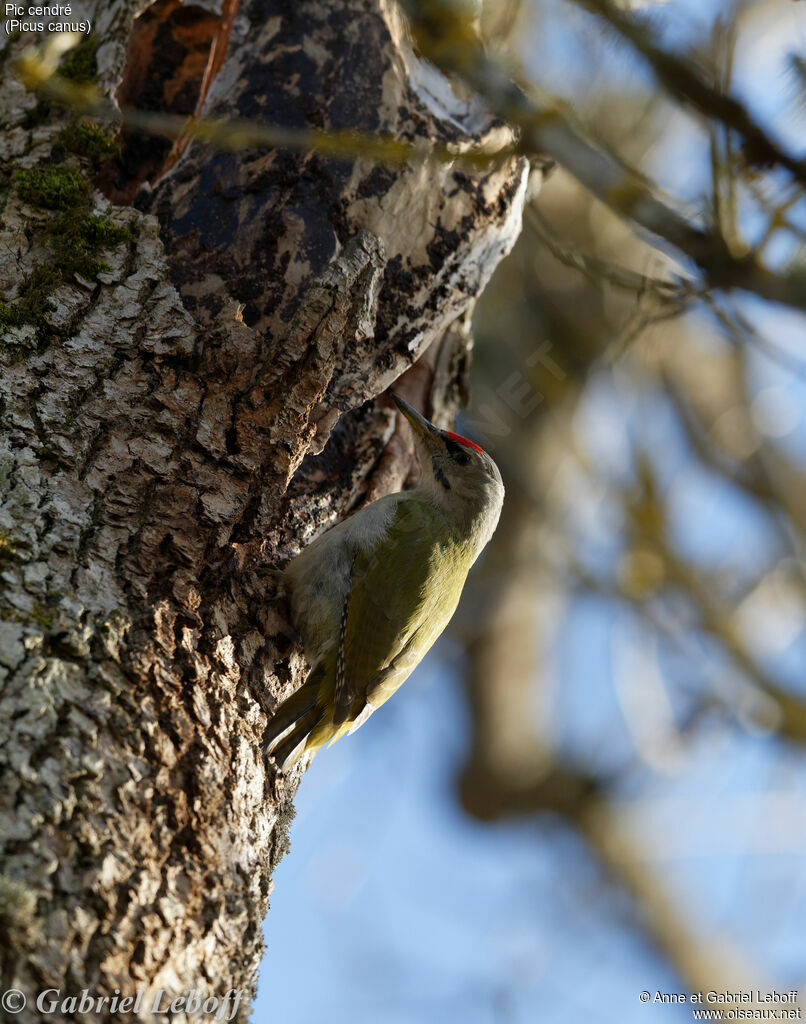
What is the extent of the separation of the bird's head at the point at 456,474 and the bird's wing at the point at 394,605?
378 mm

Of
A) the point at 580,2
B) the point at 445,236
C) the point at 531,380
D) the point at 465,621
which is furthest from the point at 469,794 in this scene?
the point at 580,2

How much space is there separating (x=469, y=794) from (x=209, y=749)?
6.77 meters

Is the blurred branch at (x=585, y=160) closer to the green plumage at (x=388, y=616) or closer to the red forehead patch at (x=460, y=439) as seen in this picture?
the green plumage at (x=388, y=616)

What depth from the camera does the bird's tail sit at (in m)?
2.97

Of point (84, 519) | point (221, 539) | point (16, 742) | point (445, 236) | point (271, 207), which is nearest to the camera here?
point (16, 742)

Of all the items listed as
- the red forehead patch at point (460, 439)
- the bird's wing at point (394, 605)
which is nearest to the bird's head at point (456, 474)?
the red forehead patch at point (460, 439)

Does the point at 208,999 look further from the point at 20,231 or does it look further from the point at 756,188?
the point at 20,231

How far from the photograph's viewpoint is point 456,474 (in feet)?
15.7

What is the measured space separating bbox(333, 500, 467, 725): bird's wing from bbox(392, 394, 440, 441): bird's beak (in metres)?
0.38

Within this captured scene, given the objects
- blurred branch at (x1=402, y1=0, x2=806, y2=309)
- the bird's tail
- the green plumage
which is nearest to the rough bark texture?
the bird's tail

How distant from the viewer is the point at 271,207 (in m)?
3.32

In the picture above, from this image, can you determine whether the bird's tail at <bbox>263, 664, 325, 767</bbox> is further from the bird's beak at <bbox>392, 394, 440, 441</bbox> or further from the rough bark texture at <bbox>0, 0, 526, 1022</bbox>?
the bird's beak at <bbox>392, 394, 440, 441</bbox>

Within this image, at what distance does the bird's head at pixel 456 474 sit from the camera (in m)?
4.70

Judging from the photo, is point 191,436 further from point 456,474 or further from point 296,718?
point 456,474
